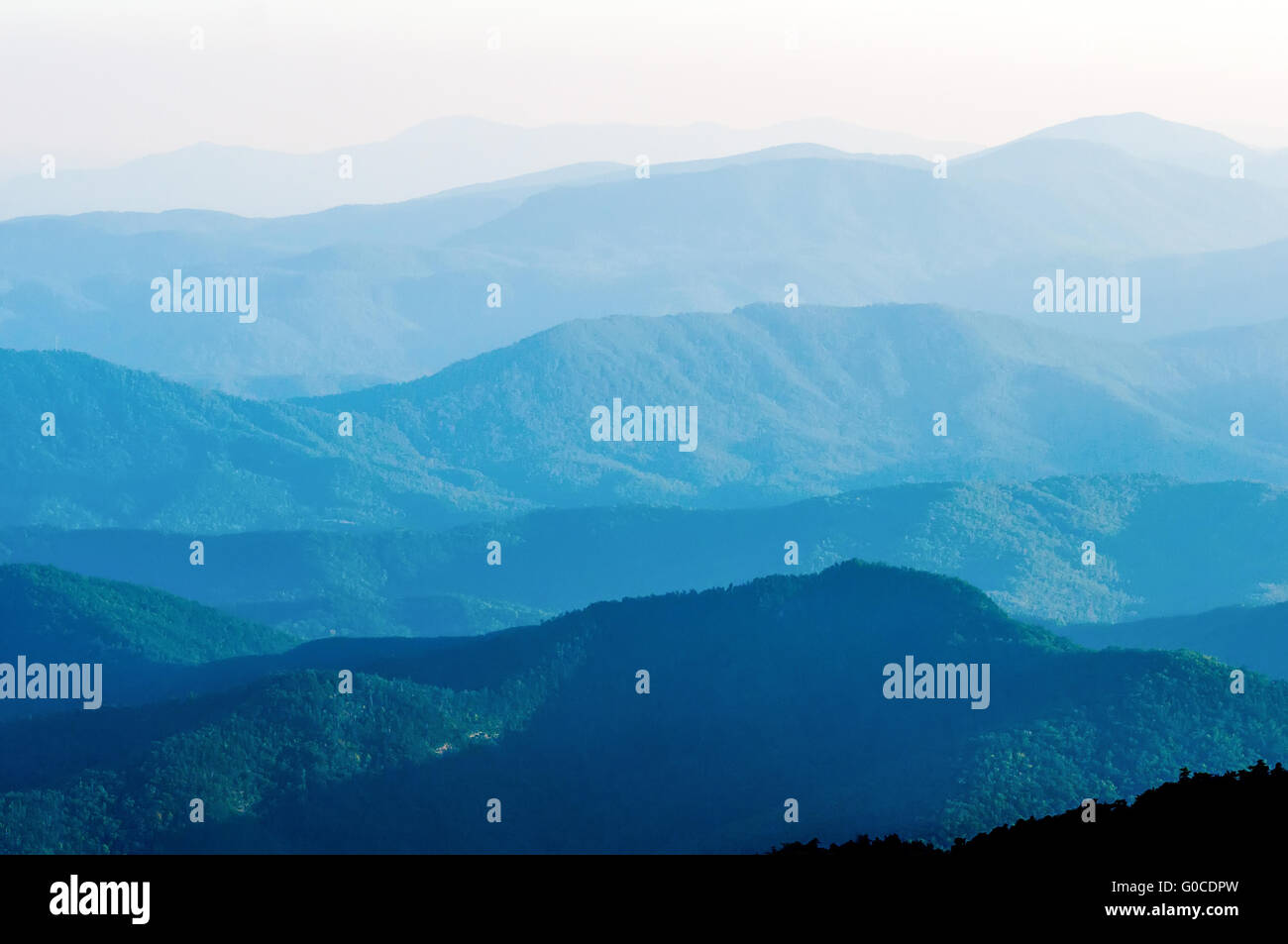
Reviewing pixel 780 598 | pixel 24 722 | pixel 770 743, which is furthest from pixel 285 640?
pixel 770 743

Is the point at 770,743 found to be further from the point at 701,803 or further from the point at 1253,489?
the point at 1253,489

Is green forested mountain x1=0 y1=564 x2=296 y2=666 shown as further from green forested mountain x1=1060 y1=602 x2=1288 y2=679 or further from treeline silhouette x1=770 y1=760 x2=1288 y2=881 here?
treeline silhouette x1=770 y1=760 x2=1288 y2=881

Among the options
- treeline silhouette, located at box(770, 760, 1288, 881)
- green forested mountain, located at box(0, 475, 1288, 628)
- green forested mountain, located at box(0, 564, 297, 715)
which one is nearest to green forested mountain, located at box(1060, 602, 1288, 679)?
green forested mountain, located at box(0, 475, 1288, 628)

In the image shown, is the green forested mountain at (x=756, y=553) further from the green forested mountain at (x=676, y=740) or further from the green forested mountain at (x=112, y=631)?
the green forested mountain at (x=676, y=740)

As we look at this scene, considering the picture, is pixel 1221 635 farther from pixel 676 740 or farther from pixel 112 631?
pixel 112 631

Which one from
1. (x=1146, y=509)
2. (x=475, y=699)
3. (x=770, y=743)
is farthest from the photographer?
(x=1146, y=509)
